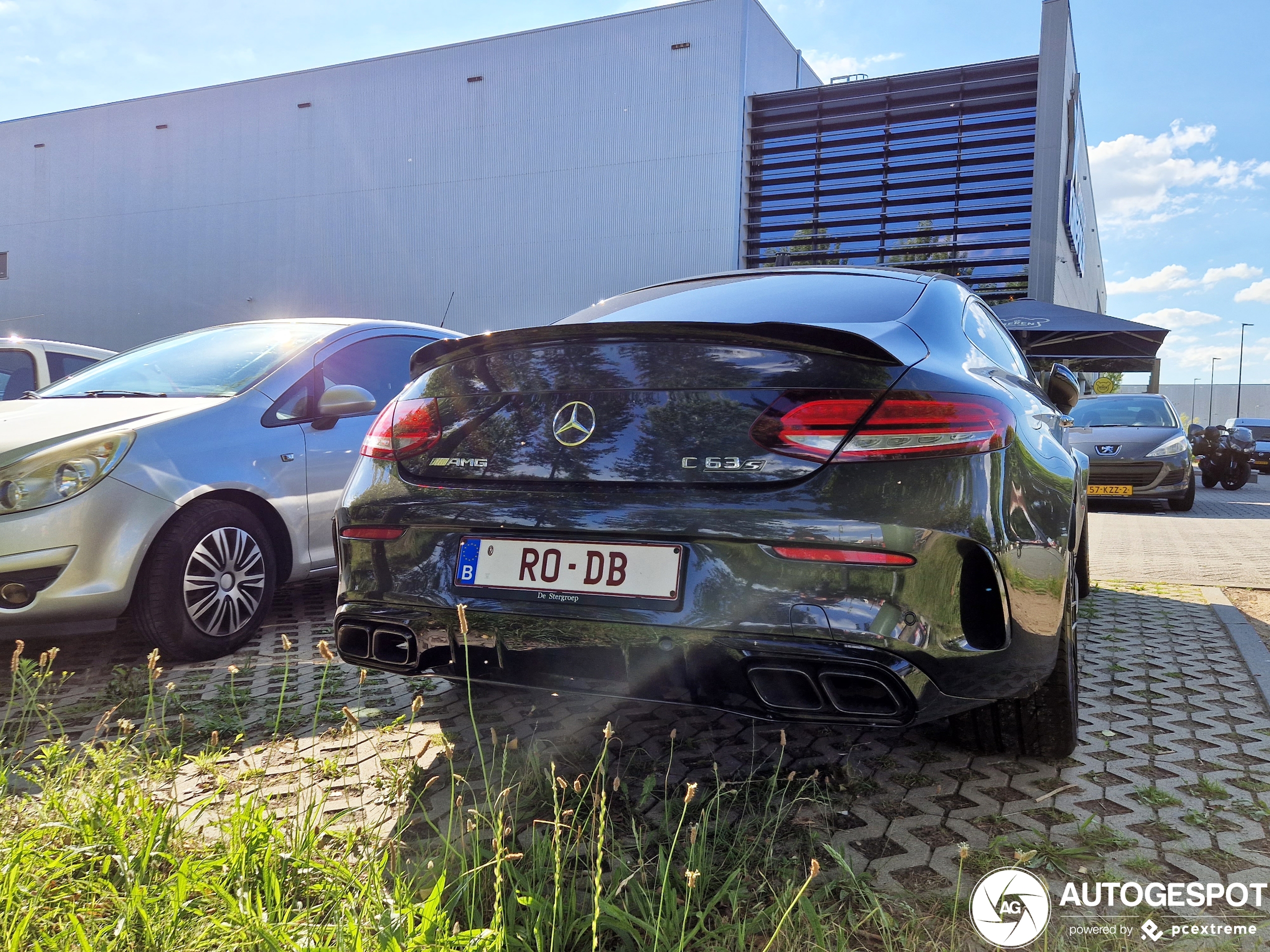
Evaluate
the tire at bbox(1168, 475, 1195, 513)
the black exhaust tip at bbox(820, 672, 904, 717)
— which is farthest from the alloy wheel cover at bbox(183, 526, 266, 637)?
the tire at bbox(1168, 475, 1195, 513)

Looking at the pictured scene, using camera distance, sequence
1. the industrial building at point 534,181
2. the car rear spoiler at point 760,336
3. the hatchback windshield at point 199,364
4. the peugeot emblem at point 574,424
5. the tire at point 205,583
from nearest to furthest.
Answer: the car rear spoiler at point 760,336 < the peugeot emblem at point 574,424 < the tire at point 205,583 < the hatchback windshield at point 199,364 < the industrial building at point 534,181

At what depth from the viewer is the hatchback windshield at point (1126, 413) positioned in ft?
38.4

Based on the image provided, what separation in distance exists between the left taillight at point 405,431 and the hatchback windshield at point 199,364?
1758 millimetres

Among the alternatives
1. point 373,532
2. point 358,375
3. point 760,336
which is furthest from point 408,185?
point 760,336

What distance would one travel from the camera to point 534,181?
27969 mm

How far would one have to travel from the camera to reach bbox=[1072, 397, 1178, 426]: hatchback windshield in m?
11.7

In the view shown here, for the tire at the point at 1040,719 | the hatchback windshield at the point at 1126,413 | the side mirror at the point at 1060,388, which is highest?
the side mirror at the point at 1060,388

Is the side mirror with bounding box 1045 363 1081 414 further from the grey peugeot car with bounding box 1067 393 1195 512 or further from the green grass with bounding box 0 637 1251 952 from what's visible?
the grey peugeot car with bounding box 1067 393 1195 512

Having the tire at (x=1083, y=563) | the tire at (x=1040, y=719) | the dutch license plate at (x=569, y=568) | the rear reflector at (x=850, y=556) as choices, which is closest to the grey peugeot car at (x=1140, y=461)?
the tire at (x=1083, y=563)

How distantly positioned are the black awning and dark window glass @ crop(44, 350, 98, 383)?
37.0 ft

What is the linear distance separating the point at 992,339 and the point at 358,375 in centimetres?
294

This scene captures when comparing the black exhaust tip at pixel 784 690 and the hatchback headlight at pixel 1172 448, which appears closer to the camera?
the black exhaust tip at pixel 784 690

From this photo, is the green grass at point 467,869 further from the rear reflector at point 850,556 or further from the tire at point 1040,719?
the rear reflector at point 850,556

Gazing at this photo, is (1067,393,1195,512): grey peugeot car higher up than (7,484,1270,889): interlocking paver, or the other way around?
(1067,393,1195,512): grey peugeot car
